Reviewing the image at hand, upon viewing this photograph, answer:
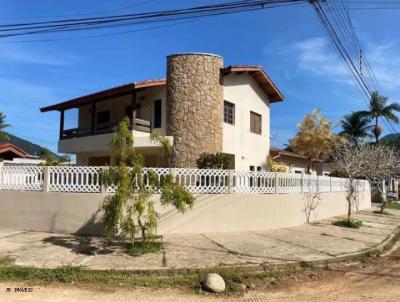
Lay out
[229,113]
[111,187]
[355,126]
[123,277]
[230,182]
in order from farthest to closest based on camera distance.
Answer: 1. [355,126]
2. [229,113]
3. [230,182]
4. [111,187]
5. [123,277]

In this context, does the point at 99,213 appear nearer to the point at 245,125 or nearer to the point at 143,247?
the point at 143,247

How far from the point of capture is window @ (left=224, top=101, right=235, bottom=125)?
1931cm

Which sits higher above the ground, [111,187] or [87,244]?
[111,187]

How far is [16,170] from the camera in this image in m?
11.5

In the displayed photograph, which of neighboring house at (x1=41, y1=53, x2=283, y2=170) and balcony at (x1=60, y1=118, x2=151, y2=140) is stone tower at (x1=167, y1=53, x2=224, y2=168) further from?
balcony at (x1=60, y1=118, x2=151, y2=140)

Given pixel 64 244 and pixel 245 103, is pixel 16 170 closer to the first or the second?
pixel 64 244

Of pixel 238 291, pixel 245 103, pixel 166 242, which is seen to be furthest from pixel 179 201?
pixel 245 103

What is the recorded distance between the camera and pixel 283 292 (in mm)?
6754

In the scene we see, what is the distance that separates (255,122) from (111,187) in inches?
490

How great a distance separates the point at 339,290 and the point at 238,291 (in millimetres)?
1660

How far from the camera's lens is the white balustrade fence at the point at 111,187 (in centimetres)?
1073

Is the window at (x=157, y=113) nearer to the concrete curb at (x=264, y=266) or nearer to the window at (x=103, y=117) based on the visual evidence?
the window at (x=103, y=117)

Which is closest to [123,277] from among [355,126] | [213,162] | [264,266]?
[264,266]

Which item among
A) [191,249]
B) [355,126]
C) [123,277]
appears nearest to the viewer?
[123,277]
